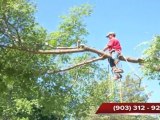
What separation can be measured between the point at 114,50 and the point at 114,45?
0.16 metres

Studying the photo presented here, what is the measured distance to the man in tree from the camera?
11.4 meters

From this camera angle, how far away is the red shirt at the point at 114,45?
1144 centimetres

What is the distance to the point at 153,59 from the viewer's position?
1173 centimetres

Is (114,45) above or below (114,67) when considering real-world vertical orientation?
above

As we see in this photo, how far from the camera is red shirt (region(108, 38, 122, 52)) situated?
11.4 meters

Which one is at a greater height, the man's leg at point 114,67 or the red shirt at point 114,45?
the red shirt at point 114,45

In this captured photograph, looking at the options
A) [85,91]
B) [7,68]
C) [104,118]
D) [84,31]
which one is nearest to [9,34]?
[7,68]

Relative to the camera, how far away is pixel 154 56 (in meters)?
11.8

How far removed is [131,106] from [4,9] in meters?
5.88

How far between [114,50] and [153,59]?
3.90 feet

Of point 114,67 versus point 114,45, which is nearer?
point 114,45

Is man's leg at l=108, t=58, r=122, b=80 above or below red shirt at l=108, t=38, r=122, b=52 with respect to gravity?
below

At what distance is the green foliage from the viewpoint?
38.3ft

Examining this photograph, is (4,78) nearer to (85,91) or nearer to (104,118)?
(85,91)
